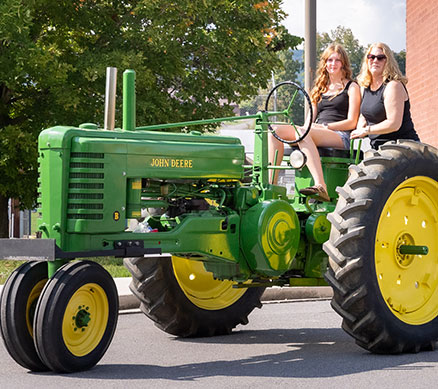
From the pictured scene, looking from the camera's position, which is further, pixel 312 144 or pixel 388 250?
pixel 312 144

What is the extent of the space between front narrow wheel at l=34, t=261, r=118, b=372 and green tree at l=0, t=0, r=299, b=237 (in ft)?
38.3

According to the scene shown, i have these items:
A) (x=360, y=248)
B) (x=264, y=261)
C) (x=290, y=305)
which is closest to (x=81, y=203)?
(x=264, y=261)

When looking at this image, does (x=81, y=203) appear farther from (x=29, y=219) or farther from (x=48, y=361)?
(x=29, y=219)

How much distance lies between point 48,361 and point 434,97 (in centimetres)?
1121

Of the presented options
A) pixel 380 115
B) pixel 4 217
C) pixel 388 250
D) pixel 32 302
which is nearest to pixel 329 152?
pixel 380 115

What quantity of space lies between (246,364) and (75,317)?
57.1 inches

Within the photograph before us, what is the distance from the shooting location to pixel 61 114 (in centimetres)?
1925

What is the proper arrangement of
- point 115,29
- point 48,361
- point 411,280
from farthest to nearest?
point 115,29 → point 411,280 → point 48,361

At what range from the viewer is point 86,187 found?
6.75m

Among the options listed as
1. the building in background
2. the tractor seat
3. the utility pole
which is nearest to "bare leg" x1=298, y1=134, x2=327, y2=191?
the tractor seat

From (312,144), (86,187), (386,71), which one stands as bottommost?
(86,187)

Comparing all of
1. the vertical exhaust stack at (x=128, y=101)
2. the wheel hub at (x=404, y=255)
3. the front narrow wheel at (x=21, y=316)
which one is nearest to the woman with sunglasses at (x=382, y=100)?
the wheel hub at (x=404, y=255)

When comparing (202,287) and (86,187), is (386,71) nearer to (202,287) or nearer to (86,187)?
(202,287)

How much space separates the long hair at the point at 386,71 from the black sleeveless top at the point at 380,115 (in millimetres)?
93
